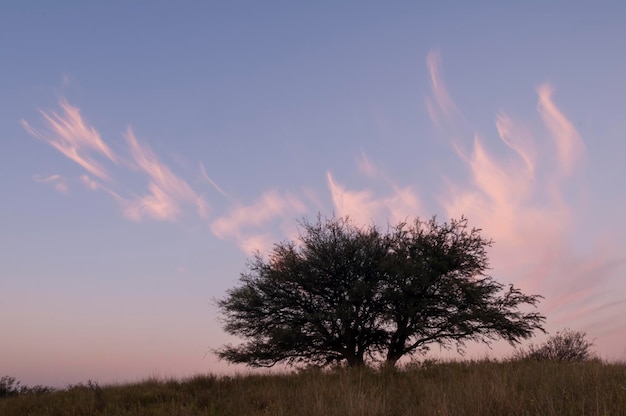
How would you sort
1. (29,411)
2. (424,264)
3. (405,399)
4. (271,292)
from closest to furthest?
(405,399), (29,411), (424,264), (271,292)

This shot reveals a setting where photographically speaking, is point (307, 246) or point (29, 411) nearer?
point (29, 411)

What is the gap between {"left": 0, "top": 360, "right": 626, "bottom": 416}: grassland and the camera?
881 centimetres

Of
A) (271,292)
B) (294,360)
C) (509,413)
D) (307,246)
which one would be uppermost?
(307,246)

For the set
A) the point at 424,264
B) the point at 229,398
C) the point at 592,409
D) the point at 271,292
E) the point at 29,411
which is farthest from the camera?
the point at 271,292

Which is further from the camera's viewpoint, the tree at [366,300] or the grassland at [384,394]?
the tree at [366,300]

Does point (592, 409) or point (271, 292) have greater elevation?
point (271, 292)

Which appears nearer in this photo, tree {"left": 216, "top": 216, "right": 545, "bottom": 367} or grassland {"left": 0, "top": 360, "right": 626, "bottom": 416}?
grassland {"left": 0, "top": 360, "right": 626, "bottom": 416}

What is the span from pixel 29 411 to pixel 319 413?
997 centimetres

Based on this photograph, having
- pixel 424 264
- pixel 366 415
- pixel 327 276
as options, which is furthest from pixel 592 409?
pixel 327 276

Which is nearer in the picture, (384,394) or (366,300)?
(384,394)

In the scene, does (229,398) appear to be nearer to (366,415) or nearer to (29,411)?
(366,415)

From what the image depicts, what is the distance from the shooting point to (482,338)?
2633 cm

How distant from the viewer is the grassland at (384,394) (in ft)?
28.9

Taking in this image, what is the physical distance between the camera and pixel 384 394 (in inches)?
444
